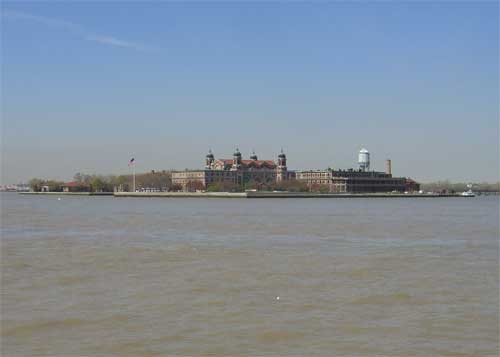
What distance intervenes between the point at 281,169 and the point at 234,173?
14563 mm

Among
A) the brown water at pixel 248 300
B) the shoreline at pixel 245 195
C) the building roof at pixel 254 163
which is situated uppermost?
the building roof at pixel 254 163

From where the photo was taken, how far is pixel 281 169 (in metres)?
168

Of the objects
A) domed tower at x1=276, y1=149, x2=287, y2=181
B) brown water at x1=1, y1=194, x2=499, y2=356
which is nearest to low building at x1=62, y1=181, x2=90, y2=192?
domed tower at x1=276, y1=149, x2=287, y2=181

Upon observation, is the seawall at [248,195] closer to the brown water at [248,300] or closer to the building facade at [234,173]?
the building facade at [234,173]

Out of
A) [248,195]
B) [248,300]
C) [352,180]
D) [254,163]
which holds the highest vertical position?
[254,163]

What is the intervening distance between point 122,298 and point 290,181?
473 feet

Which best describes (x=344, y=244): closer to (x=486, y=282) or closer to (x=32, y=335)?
(x=486, y=282)

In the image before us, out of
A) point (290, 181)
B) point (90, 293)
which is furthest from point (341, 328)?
point (290, 181)

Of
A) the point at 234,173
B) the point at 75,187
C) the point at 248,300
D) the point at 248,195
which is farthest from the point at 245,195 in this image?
the point at 248,300

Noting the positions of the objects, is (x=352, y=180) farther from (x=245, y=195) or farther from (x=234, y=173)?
(x=245, y=195)

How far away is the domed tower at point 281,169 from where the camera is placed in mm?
167038

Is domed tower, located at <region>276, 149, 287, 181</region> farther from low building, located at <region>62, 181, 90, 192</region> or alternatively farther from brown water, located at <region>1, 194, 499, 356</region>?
brown water, located at <region>1, 194, 499, 356</region>

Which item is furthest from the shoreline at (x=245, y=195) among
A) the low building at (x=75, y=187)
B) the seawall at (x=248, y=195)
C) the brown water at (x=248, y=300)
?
the brown water at (x=248, y=300)

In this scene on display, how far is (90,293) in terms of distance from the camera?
42.7 feet
